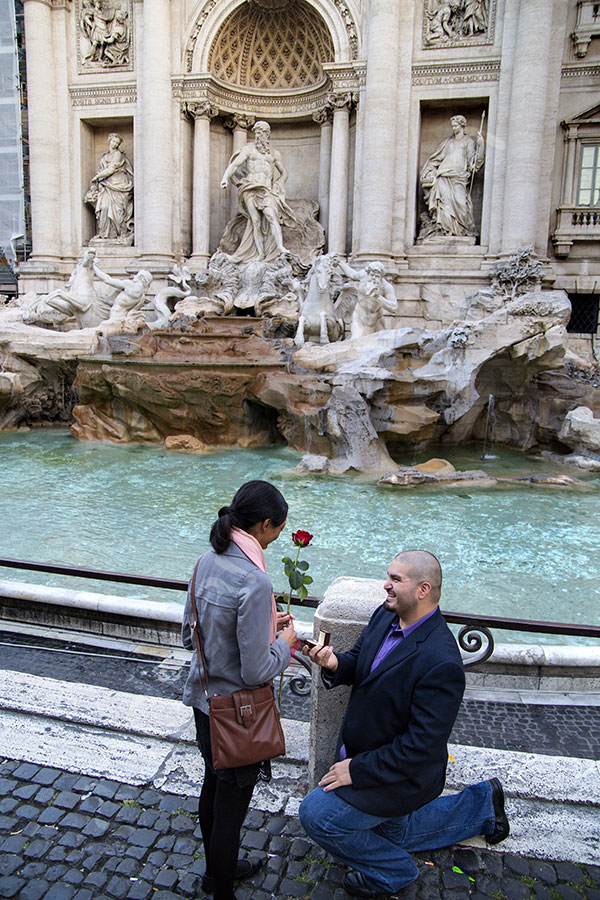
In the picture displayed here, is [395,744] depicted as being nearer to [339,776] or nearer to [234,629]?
[339,776]

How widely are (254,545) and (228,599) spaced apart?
0.63ft

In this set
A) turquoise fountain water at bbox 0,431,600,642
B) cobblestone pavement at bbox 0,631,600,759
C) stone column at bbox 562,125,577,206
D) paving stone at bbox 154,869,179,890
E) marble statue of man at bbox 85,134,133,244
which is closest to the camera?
paving stone at bbox 154,869,179,890

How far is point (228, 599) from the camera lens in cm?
210

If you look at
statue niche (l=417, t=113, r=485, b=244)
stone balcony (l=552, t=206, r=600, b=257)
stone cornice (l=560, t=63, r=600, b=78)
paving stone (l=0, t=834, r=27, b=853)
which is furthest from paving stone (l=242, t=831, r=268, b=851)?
stone cornice (l=560, t=63, r=600, b=78)

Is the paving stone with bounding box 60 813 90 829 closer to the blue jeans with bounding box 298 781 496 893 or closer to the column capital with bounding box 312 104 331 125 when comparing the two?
the blue jeans with bounding box 298 781 496 893

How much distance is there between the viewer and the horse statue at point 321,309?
11.5m

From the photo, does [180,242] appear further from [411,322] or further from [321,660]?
[321,660]

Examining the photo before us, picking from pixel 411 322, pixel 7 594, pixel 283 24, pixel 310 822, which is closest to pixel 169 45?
pixel 283 24

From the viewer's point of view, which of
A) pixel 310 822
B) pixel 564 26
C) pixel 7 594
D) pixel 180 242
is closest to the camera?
pixel 310 822

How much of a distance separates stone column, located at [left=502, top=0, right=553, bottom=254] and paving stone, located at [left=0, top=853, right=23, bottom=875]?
45.2 feet

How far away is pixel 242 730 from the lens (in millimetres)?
2102

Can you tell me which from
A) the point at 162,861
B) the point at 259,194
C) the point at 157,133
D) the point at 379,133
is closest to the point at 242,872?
the point at 162,861

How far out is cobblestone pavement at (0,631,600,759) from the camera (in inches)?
125

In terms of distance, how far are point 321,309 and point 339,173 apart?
16.3ft
